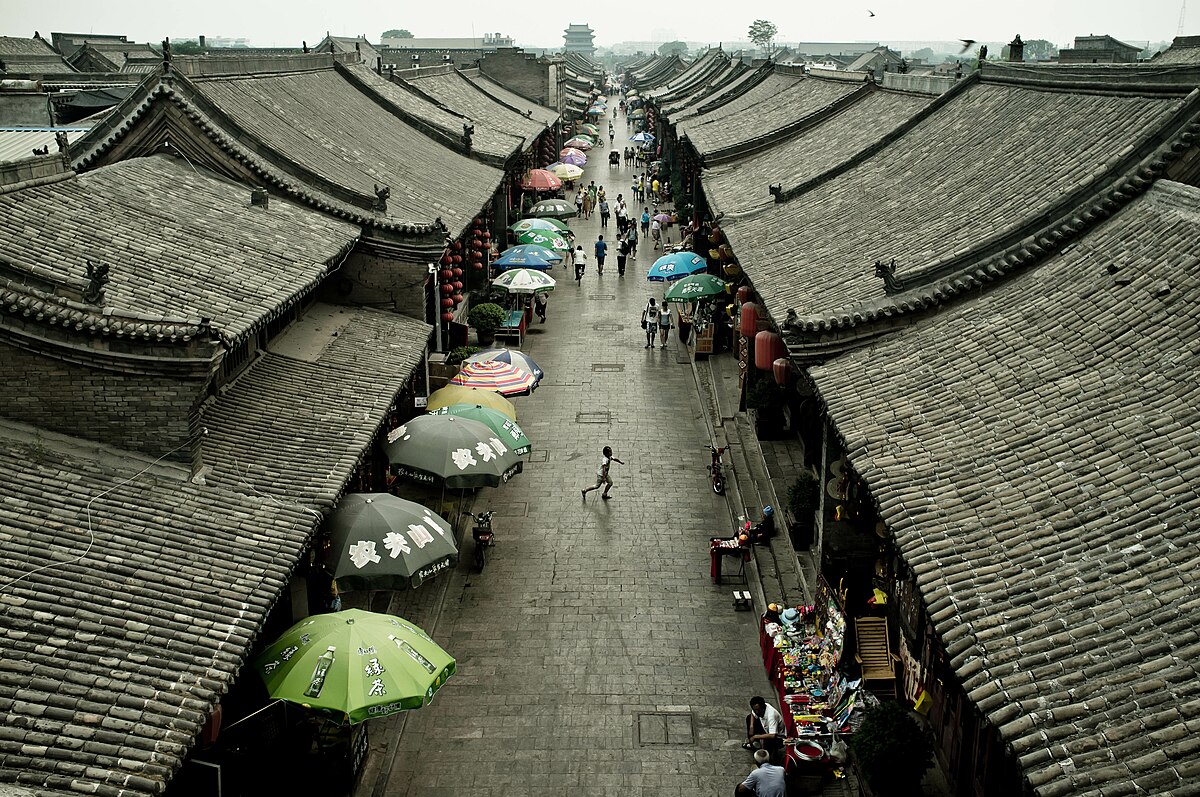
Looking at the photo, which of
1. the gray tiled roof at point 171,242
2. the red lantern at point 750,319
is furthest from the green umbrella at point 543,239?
the gray tiled roof at point 171,242

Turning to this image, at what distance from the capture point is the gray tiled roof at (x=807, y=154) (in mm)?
30641

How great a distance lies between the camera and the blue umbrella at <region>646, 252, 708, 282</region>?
113ft

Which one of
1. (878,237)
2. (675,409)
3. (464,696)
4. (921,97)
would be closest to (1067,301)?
(878,237)

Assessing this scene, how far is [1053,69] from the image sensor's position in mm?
23453

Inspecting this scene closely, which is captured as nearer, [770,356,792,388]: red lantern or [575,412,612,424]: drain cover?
[770,356,792,388]: red lantern

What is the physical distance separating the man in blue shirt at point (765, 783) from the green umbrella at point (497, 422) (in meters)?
9.12

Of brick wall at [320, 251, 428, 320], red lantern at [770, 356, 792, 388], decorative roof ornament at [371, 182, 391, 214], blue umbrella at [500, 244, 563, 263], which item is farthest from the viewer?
blue umbrella at [500, 244, 563, 263]

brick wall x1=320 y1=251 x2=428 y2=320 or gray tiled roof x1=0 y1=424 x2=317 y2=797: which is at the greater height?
brick wall x1=320 y1=251 x2=428 y2=320

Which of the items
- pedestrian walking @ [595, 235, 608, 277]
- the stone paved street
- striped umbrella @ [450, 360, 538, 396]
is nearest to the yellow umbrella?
striped umbrella @ [450, 360, 538, 396]

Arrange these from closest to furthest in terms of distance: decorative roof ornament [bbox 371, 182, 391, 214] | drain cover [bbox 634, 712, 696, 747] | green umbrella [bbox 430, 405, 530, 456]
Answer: drain cover [bbox 634, 712, 696, 747] < green umbrella [bbox 430, 405, 530, 456] < decorative roof ornament [bbox 371, 182, 391, 214]

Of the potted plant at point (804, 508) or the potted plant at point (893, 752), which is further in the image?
the potted plant at point (804, 508)

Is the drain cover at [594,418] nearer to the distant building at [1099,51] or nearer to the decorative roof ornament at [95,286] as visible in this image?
the decorative roof ornament at [95,286]

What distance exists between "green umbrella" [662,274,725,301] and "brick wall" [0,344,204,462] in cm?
1936

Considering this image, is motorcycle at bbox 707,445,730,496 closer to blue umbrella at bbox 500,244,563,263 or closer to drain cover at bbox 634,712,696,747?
drain cover at bbox 634,712,696,747
